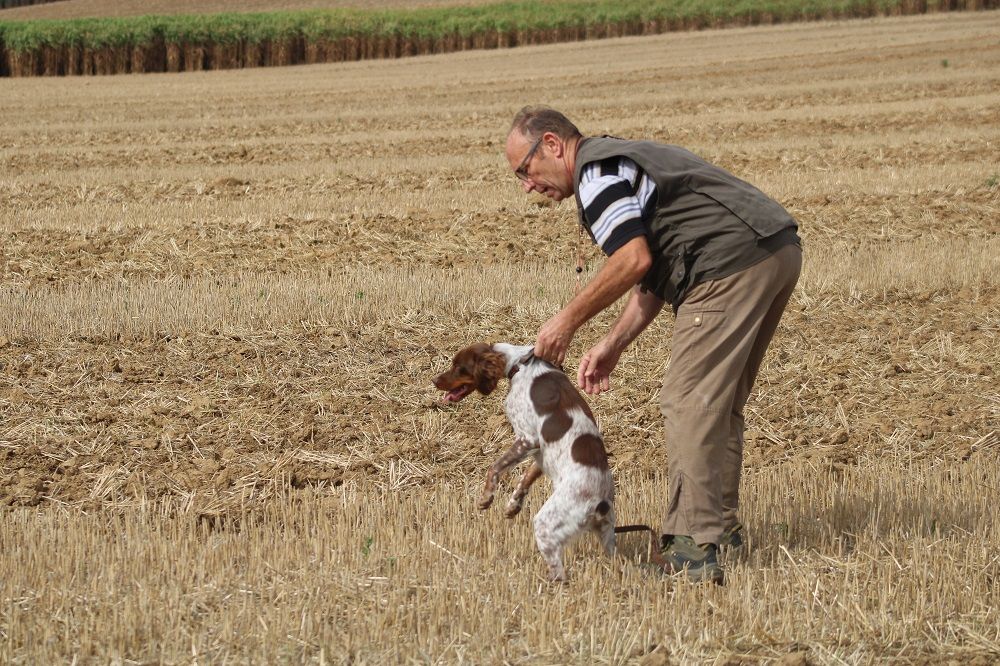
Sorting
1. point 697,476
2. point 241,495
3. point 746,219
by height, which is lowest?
point 241,495

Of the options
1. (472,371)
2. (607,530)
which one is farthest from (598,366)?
(607,530)

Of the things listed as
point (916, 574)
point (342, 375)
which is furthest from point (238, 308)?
point (916, 574)

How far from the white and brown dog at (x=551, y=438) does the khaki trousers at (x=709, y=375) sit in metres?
0.32

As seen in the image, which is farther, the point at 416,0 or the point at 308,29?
the point at 416,0

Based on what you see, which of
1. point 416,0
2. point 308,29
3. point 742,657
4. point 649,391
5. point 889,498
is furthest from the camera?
point 416,0

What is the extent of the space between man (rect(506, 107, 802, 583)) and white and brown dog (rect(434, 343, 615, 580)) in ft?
0.48

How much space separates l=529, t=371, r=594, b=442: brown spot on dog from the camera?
5.02m

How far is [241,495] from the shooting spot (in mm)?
6660

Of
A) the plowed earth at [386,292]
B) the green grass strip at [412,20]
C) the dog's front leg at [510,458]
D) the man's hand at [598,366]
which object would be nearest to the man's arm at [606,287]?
the man's hand at [598,366]

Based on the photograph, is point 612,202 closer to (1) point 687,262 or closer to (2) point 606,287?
(2) point 606,287

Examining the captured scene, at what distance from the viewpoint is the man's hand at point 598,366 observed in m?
5.21

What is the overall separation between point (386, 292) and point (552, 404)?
19.5 ft

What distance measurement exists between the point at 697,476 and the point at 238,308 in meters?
6.07

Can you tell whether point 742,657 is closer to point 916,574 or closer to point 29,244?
point 916,574
